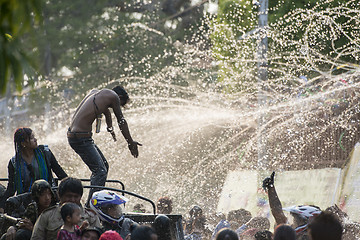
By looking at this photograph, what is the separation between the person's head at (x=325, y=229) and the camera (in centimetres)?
409

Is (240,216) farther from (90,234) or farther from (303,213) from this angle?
(90,234)

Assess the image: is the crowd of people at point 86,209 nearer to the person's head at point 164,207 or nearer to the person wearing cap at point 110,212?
the person wearing cap at point 110,212

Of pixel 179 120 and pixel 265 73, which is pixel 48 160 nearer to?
pixel 265 73

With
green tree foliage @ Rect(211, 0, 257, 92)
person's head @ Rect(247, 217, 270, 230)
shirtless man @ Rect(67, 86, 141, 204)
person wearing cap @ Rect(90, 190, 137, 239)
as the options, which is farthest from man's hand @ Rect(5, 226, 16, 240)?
green tree foliage @ Rect(211, 0, 257, 92)

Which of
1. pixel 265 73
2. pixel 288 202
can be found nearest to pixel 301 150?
pixel 265 73

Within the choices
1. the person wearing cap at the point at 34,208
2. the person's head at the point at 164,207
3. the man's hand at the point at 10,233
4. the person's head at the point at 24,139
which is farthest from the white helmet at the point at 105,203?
the person's head at the point at 164,207

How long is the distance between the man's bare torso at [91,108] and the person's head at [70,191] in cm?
169

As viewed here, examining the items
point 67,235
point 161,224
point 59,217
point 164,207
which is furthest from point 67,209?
point 164,207

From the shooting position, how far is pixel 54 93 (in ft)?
93.1

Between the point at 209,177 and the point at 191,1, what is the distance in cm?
1409

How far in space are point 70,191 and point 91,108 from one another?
180 cm

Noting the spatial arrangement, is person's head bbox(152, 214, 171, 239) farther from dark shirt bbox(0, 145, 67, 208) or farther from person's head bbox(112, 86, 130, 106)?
person's head bbox(112, 86, 130, 106)

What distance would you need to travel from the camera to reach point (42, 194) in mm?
5945

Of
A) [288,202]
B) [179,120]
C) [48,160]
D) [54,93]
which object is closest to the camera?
[48,160]
